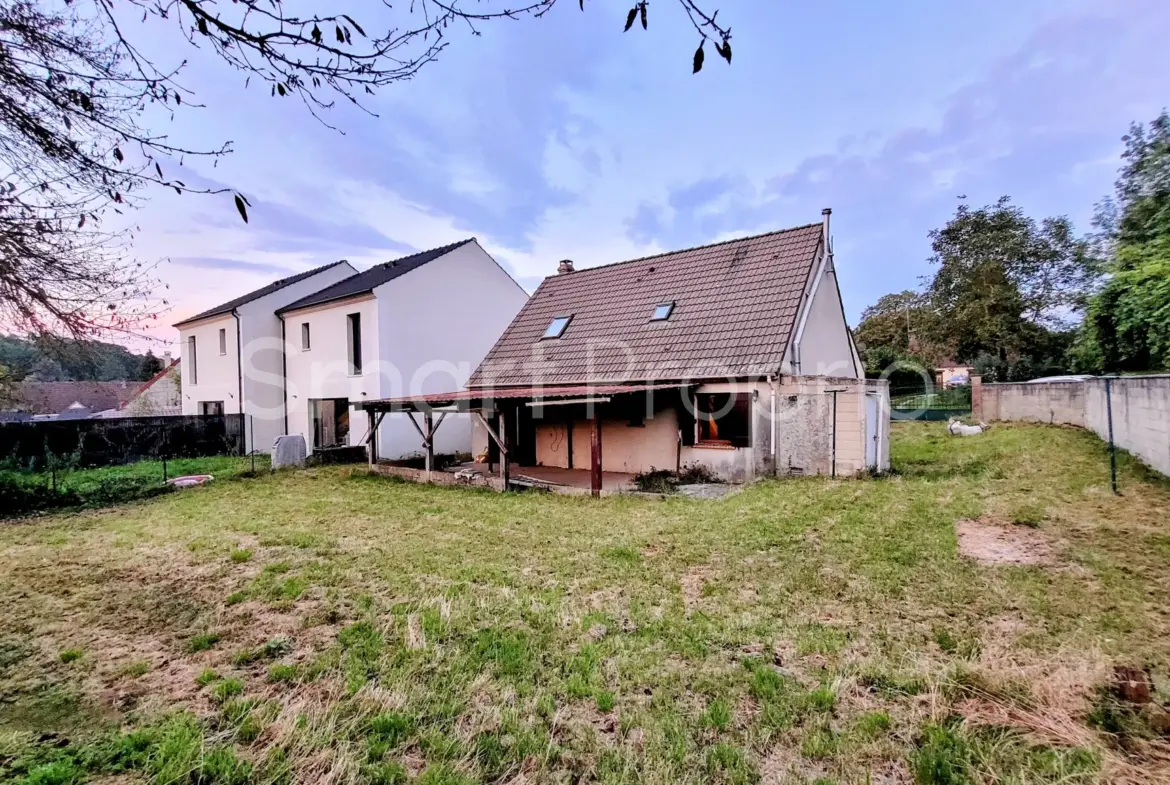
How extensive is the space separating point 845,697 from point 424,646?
8.74ft

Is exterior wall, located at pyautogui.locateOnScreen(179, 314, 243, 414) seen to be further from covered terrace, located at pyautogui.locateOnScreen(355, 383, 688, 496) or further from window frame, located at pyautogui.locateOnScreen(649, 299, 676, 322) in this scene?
window frame, located at pyautogui.locateOnScreen(649, 299, 676, 322)

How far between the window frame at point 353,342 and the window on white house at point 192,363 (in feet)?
30.8

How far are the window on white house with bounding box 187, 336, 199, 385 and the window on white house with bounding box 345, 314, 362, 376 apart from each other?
9418 mm

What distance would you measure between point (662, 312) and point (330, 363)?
1069cm

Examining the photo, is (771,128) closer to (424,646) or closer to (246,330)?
(424,646)

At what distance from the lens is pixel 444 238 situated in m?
18.0

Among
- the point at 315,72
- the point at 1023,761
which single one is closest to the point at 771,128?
the point at 315,72

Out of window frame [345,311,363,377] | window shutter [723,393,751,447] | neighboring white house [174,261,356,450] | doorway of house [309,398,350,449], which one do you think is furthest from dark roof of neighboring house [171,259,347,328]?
window shutter [723,393,751,447]

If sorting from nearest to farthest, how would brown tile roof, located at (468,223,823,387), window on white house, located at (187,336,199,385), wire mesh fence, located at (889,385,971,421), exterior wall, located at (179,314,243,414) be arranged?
brown tile roof, located at (468,223,823,387) < exterior wall, located at (179,314,243,414) < window on white house, located at (187,336,199,385) < wire mesh fence, located at (889,385,971,421)

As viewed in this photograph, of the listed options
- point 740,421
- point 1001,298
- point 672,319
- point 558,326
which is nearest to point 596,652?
point 740,421

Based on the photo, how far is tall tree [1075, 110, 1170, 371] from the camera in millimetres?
10461

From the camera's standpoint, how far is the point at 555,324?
51.1ft

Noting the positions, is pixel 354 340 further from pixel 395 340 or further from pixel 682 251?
pixel 682 251

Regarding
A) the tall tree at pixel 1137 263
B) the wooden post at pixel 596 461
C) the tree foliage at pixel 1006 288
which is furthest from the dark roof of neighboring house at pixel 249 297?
the tree foliage at pixel 1006 288
